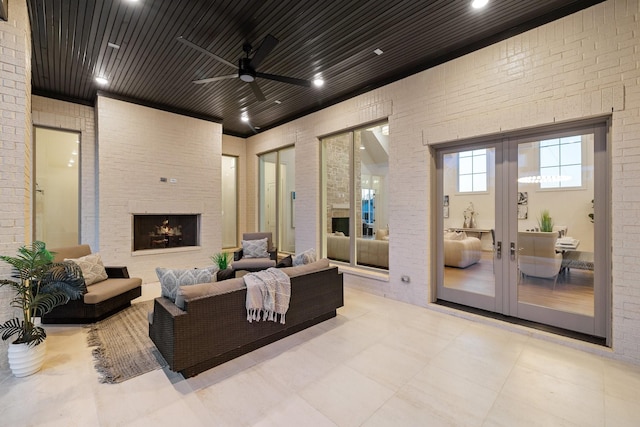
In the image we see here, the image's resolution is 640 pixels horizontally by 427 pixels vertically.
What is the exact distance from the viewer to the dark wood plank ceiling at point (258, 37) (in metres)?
2.97

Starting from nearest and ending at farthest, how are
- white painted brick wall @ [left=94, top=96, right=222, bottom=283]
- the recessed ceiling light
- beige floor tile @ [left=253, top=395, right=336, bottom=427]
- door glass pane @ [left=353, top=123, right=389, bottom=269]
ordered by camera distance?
beige floor tile @ [left=253, top=395, right=336, bottom=427] < the recessed ceiling light < door glass pane @ [left=353, top=123, right=389, bottom=269] < white painted brick wall @ [left=94, top=96, right=222, bottom=283]

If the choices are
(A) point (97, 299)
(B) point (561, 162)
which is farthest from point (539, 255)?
(A) point (97, 299)

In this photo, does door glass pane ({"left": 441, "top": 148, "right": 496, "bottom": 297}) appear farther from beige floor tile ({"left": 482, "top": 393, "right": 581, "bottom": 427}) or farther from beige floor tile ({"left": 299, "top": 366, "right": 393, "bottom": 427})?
beige floor tile ({"left": 299, "top": 366, "right": 393, "bottom": 427})

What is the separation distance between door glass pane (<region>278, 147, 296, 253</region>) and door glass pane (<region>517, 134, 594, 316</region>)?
4.50m

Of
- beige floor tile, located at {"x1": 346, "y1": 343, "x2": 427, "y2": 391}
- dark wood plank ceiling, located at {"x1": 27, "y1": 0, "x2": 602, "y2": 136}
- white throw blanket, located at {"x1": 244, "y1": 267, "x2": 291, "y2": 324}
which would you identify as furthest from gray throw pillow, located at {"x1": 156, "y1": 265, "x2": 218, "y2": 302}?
dark wood plank ceiling, located at {"x1": 27, "y1": 0, "x2": 602, "y2": 136}

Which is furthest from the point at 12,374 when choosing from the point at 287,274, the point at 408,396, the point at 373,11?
the point at 373,11

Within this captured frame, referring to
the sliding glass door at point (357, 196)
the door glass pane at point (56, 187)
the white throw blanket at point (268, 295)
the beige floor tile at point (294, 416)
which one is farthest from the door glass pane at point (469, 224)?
the door glass pane at point (56, 187)

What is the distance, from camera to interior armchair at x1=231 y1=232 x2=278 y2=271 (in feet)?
17.3

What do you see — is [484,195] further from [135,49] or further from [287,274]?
[135,49]

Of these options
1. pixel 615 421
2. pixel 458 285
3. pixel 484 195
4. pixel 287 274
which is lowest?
pixel 615 421

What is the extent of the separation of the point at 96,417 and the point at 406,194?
4.12 m

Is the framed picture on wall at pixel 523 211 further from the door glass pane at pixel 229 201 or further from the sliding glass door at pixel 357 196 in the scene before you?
the door glass pane at pixel 229 201

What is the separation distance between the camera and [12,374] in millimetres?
2416

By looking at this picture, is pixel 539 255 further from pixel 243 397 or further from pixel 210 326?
pixel 210 326
